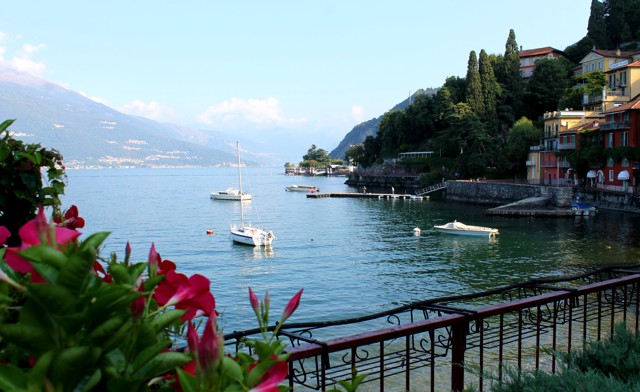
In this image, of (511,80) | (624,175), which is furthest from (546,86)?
(624,175)

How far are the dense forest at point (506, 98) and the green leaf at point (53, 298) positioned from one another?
71.5 m

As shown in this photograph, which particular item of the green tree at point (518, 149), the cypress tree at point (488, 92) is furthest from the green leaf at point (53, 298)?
the cypress tree at point (488, 92)

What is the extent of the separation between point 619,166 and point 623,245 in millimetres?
18770

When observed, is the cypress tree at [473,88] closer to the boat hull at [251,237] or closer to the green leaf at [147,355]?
the boat hull at [251,237]

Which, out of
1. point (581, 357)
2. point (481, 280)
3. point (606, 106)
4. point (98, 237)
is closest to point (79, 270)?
point (98, 237)

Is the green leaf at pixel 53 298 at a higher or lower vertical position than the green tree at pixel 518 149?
lower

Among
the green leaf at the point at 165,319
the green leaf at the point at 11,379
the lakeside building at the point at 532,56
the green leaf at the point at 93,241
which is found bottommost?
the green leaf at the point at 11,379

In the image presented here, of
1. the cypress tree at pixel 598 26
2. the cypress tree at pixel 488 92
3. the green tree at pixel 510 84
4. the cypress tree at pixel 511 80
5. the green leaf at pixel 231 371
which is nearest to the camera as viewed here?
the green leaf at pixel 231 371

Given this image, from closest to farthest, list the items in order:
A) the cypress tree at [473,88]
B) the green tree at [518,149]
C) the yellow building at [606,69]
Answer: the yellow building at [606,69]
the green tree at [518,149]
the cypress tree at [473,88]

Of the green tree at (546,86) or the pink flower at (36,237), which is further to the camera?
the green tree at (546,86)

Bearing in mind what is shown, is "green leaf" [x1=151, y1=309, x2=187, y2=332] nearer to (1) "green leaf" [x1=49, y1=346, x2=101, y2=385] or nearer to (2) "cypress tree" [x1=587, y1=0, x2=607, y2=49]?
(1) "green leaf" [x1=49, y1=346, x2=101, y2=385]

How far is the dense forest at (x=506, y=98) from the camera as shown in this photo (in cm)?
7431

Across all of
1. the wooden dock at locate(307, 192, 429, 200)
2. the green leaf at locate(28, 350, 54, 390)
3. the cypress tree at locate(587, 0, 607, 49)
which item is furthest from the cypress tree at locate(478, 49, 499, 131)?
the green leaf at locate(28, 350, 54, 390)

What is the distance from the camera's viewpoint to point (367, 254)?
34500 mm
